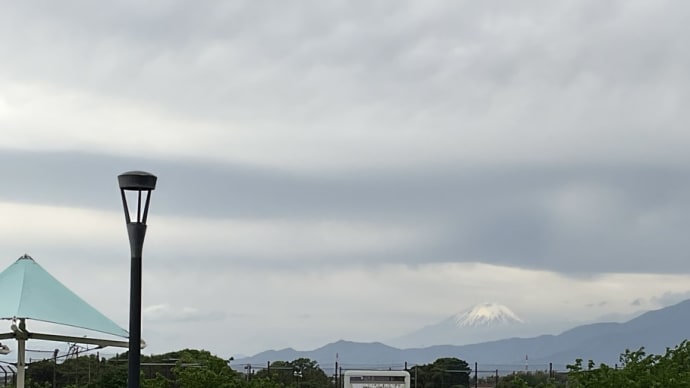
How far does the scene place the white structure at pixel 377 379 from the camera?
16.2 meters

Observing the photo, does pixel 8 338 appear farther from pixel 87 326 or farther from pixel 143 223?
pixel 143 223

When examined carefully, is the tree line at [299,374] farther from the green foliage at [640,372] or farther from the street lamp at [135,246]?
the street lamp at [135,246]

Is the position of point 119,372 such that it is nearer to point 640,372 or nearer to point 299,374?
point 299,374

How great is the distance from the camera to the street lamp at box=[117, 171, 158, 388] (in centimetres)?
1191

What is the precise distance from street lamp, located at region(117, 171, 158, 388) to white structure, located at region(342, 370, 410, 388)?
4.68m

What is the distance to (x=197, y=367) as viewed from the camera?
24844 millimetres

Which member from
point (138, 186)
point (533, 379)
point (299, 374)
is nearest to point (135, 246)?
point (138, 186)

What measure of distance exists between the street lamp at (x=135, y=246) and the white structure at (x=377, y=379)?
468 cm

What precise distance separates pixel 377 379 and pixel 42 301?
4736 mm

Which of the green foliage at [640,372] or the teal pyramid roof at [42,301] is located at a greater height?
the teal pyramid roof at [42,301]

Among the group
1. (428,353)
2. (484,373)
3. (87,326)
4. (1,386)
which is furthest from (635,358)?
(428,353)

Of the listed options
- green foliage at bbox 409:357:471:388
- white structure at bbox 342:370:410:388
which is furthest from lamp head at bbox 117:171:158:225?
green foliage at bbox 409:357:471:388

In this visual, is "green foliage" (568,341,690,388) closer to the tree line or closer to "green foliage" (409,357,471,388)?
the tree line

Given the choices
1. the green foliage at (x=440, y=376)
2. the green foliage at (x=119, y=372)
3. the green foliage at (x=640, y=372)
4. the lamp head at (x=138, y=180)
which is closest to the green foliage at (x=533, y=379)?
the green foliage at (x=640, y=372)
